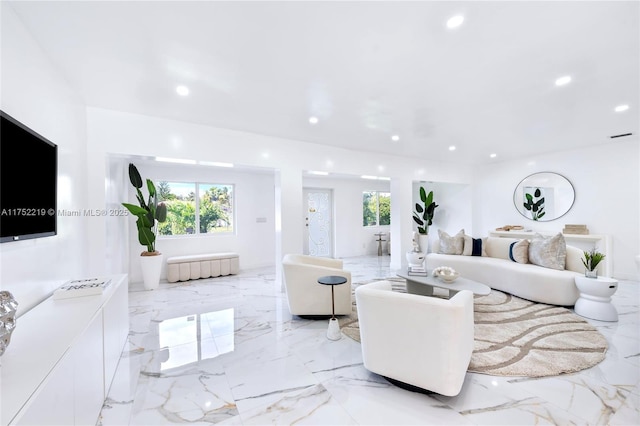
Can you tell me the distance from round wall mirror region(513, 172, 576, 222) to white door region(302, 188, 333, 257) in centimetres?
490

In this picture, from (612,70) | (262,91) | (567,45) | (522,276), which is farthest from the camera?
(522,276)

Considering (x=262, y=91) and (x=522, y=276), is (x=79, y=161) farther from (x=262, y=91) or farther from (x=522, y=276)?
(x=522, y=276)

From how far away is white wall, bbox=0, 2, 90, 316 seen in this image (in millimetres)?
1755

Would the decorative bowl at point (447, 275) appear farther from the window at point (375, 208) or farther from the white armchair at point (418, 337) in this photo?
the window at point (375, 208)

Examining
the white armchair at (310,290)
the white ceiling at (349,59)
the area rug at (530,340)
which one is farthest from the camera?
the white armchair at (310,290)

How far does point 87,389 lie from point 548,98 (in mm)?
5066

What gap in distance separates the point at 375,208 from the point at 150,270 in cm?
651

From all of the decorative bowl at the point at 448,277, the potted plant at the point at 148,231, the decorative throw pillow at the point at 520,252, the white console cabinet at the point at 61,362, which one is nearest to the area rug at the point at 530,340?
the decorative bowl at the point at 448,277

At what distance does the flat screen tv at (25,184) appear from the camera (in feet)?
5.26

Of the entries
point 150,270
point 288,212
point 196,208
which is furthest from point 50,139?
point 196,208

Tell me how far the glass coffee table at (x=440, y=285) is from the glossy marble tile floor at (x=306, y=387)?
1.10 meters

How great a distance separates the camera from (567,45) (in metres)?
2.27

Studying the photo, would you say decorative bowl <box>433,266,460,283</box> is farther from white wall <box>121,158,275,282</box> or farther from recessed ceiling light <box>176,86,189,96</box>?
white wall <box>121,158,275,282</box>

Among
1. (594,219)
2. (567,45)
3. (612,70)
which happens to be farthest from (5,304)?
(594,219)
